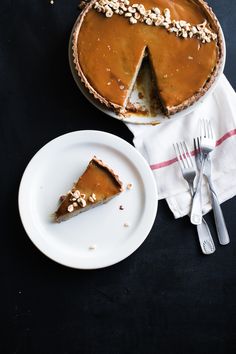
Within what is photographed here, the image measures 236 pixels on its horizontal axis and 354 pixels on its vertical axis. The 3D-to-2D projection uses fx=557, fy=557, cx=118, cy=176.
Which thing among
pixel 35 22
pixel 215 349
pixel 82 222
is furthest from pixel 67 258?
pixel 35 22

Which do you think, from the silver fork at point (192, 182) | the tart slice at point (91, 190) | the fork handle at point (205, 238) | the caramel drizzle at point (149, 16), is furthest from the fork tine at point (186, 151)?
the caramel drizzle at point (149, 16)

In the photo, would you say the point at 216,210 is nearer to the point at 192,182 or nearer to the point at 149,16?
the point at 192,182

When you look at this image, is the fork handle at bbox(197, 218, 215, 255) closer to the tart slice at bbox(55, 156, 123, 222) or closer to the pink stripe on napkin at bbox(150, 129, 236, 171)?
the pink stripe on napkin at bbox(150, 129, 236, 171)

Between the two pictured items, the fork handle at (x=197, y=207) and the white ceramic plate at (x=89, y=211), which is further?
the fork handle at (x=197, y=207)

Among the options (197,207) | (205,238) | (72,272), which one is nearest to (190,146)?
(197,207)

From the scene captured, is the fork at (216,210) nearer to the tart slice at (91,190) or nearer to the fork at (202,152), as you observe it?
the fork at (202,152)

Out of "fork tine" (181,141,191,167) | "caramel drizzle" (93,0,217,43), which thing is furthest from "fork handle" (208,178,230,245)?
"caramel drizzle" (93,0,217,43)
